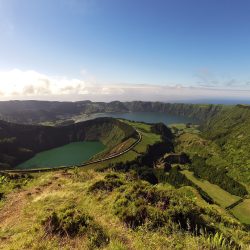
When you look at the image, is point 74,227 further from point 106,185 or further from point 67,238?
point 106,185

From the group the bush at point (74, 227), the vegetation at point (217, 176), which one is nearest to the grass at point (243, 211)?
the vegetation at point (217, 176)

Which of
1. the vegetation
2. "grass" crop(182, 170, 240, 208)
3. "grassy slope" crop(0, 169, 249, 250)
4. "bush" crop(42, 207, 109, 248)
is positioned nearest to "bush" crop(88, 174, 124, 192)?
"grassy slope" crop(0, 169, 249, 250)

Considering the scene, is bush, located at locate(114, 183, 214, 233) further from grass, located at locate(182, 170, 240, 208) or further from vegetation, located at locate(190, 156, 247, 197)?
vegetation, located at locate(190, 156, 247, 197)

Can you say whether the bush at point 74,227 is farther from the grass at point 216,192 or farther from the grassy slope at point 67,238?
the grass at point 216,192

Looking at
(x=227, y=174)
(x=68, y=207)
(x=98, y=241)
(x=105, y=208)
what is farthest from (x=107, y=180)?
(x=227, y=174)

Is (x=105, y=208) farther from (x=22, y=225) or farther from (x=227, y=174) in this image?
(x=227, y=174)

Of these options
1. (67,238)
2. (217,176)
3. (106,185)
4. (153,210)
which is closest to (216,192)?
(217,176)
